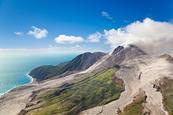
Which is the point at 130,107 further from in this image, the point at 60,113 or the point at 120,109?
the point at 60,113

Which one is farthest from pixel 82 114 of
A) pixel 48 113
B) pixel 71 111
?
pixel 48 113

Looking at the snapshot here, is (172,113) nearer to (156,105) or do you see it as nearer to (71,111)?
(156,105)

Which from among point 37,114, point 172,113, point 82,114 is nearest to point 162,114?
point 172,113

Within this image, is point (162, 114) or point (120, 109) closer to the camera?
point (162, 114)

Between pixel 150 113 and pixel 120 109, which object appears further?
pixel 120 109

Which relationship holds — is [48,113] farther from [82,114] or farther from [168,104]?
[168,104]

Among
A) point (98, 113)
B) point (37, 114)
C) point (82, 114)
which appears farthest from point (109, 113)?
point (37, 114)

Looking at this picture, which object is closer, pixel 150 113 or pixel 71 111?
pixel 150 113
